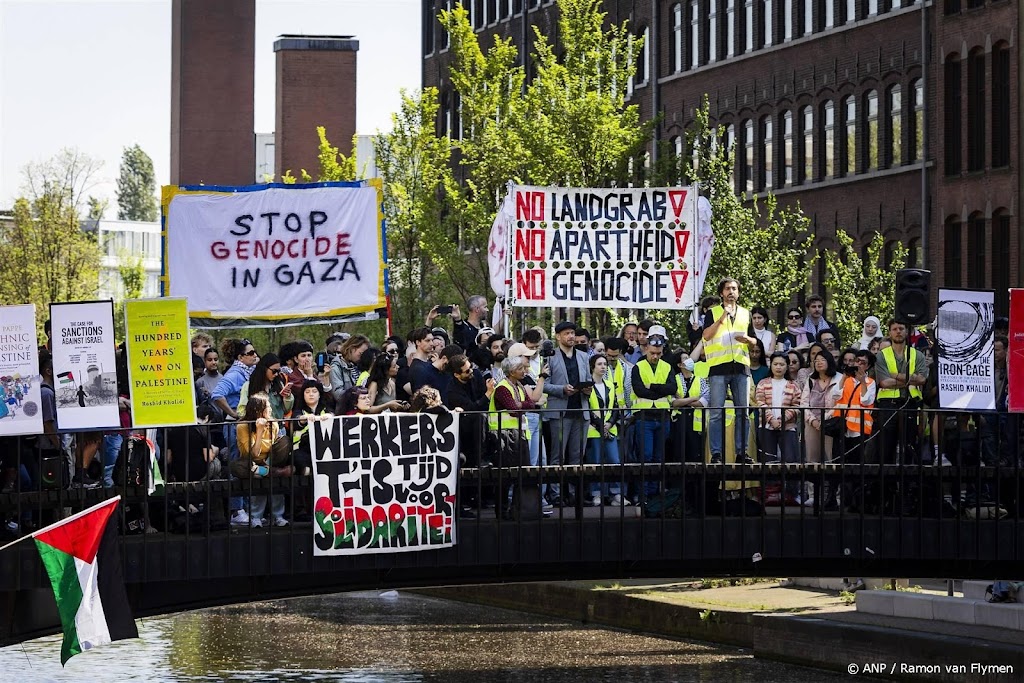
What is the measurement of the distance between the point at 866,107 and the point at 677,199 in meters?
26.9

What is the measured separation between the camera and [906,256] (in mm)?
42562

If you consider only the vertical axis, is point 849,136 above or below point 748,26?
below

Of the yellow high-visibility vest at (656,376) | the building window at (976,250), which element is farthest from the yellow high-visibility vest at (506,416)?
the building window at (976,250)

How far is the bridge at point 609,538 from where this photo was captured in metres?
17.7

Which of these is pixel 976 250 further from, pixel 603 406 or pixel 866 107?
pixel 603 406

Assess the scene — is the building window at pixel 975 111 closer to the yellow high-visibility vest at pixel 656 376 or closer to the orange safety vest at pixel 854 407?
the orange safety vest at pixel 854 407

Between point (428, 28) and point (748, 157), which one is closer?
point (748, 157)

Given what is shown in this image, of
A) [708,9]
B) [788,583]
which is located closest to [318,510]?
[788,583]

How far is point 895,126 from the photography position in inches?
1834

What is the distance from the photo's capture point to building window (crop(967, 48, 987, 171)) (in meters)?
43.3

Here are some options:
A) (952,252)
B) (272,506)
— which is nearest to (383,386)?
(272,506)

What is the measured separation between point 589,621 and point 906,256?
40.7ft

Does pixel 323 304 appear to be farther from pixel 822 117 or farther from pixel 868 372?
pixel 822 117

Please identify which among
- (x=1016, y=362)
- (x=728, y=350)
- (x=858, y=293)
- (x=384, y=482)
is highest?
(x=858, y=293)
